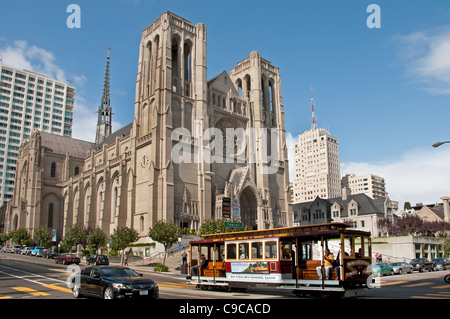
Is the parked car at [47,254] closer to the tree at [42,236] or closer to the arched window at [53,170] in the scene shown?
the tree at [42,236]

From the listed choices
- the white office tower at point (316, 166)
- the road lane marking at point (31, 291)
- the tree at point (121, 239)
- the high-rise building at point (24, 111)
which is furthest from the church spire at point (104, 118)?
the road lane marking at point (31, 291)

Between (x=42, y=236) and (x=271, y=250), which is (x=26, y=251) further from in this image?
(x=271, y=250)

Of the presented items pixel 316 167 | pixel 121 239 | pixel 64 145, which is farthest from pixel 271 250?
pixel 316 167

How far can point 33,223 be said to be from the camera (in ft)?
266

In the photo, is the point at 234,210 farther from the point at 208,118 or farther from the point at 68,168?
the point at 68,168

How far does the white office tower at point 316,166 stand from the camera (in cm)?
16962

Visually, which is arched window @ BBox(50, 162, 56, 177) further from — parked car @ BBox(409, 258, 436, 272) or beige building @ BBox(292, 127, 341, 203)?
beige building @ BBox(292, 127, 341, 203)

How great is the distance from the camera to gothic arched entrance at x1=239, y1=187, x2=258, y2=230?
2497 inches

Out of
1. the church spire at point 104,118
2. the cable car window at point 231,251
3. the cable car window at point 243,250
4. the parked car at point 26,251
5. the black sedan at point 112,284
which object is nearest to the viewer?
the black sedan at point 112,284

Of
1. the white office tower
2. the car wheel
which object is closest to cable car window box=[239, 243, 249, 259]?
the car wheel

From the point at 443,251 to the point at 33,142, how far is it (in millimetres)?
80982

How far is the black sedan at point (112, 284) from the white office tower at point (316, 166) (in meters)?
157

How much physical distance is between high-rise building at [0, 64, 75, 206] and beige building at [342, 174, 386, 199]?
124838mm
